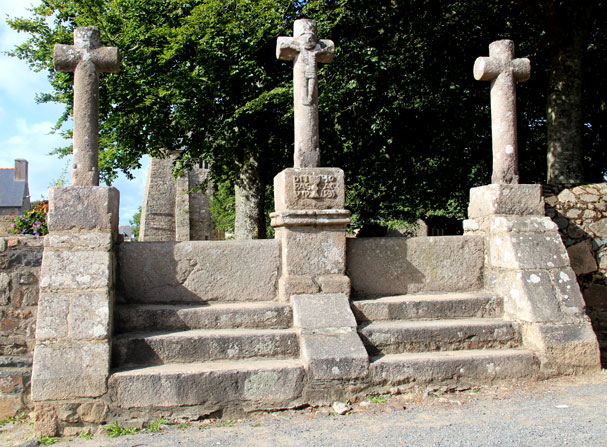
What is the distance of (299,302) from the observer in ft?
15.0

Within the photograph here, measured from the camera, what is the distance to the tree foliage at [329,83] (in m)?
9.84

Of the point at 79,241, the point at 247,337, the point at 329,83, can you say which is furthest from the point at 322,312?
the point at 329,83

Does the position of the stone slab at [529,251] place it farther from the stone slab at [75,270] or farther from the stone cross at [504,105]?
the stone slab at [75,270]

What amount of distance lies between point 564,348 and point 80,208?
4426 millimetres

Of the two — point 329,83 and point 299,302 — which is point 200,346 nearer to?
point 299,302

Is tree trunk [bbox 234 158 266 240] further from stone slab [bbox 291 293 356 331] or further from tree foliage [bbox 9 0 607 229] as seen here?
stone slab [bbox 291 293 356 331]

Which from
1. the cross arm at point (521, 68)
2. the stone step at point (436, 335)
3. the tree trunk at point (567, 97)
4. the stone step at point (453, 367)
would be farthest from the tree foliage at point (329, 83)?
the stone step at point (453, 367)

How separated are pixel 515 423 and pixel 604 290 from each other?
3452 millimetres

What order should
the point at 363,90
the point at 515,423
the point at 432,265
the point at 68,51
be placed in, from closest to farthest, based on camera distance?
the point at 515,423 → the point at 68,51 → the point at 432,265 → the point at 363,90

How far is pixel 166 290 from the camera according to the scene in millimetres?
4734

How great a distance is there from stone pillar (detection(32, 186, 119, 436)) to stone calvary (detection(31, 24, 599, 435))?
1 centimetres

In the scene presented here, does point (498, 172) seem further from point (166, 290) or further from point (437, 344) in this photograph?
point (166, 290)

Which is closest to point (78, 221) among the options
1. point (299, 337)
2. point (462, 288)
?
point (299, 337)

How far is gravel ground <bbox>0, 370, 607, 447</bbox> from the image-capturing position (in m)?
3.30
